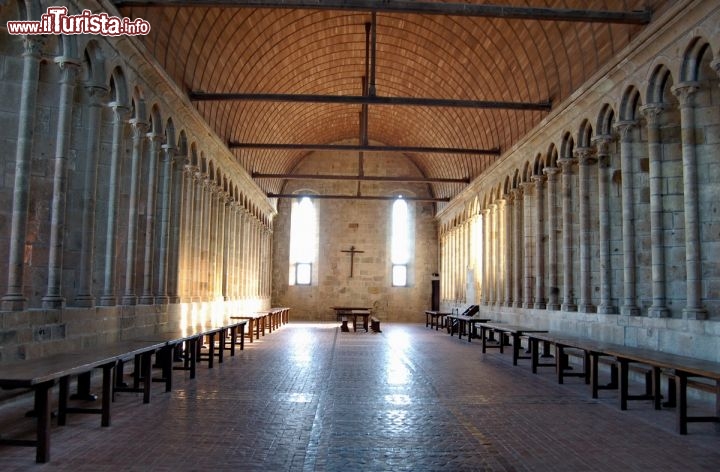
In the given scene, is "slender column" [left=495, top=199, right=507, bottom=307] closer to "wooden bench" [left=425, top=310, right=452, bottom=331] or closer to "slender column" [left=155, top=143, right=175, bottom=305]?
"wooden bench" [left=425, top=310, right=452, bottom=331]

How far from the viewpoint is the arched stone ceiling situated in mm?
14938

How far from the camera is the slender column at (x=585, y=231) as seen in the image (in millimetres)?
14438

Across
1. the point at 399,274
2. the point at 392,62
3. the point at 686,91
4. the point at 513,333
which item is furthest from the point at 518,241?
the point at 399,274

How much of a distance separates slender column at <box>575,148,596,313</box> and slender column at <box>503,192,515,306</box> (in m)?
5.98

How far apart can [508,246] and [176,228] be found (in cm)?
1072

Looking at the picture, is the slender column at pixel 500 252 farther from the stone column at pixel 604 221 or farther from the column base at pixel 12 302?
the column base at pixel 12 302

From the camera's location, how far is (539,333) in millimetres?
13914

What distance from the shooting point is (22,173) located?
8.72 metres

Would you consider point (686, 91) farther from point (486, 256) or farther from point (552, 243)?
point (486, 256)

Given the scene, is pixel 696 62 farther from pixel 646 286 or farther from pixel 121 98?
pixel 121 98

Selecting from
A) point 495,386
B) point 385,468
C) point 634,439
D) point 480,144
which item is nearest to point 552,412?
point 634,439

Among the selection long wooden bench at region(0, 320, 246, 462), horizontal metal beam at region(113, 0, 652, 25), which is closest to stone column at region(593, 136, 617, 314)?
horizontal metal beam at region(113, 0, 652, 25)

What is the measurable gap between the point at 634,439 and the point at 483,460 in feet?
6.68

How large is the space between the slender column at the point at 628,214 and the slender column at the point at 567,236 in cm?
299
